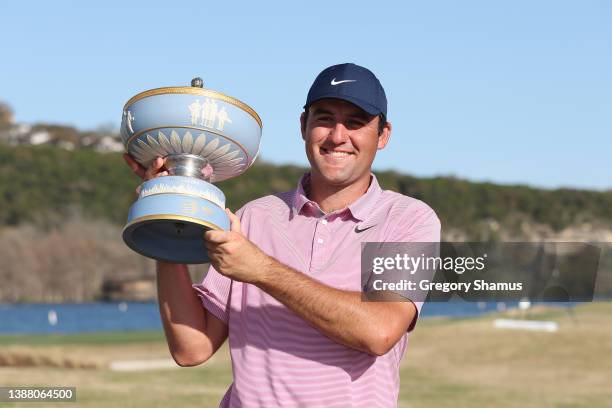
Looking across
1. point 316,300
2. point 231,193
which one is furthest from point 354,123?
point 231,193

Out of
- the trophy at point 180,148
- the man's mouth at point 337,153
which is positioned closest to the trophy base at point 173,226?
the trophy at point 180,148

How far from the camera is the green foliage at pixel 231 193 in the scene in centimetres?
12731

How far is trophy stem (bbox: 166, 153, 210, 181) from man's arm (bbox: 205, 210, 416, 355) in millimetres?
289

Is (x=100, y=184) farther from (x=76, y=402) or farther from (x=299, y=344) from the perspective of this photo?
(x=299, y=344)

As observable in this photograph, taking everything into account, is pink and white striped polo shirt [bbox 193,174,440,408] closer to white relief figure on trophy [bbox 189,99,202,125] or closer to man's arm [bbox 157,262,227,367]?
man's arm [bbox 157,262,227,367]

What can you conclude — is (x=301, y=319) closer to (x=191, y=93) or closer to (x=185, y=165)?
(x=185, y=165)

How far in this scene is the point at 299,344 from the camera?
365 cm

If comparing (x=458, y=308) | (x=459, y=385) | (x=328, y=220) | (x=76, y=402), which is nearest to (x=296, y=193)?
(x=328, y=220)

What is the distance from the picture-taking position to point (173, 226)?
358cm

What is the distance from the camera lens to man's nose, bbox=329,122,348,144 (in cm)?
370

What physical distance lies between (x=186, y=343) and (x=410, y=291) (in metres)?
0.89

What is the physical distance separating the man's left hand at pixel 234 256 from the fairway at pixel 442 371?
34.9ft

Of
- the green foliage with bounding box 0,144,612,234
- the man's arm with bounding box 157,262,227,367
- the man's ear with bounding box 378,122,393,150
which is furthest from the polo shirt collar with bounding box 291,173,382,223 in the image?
the green foliage with bounding box 0,144,612,234

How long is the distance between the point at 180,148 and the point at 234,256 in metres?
0.58
